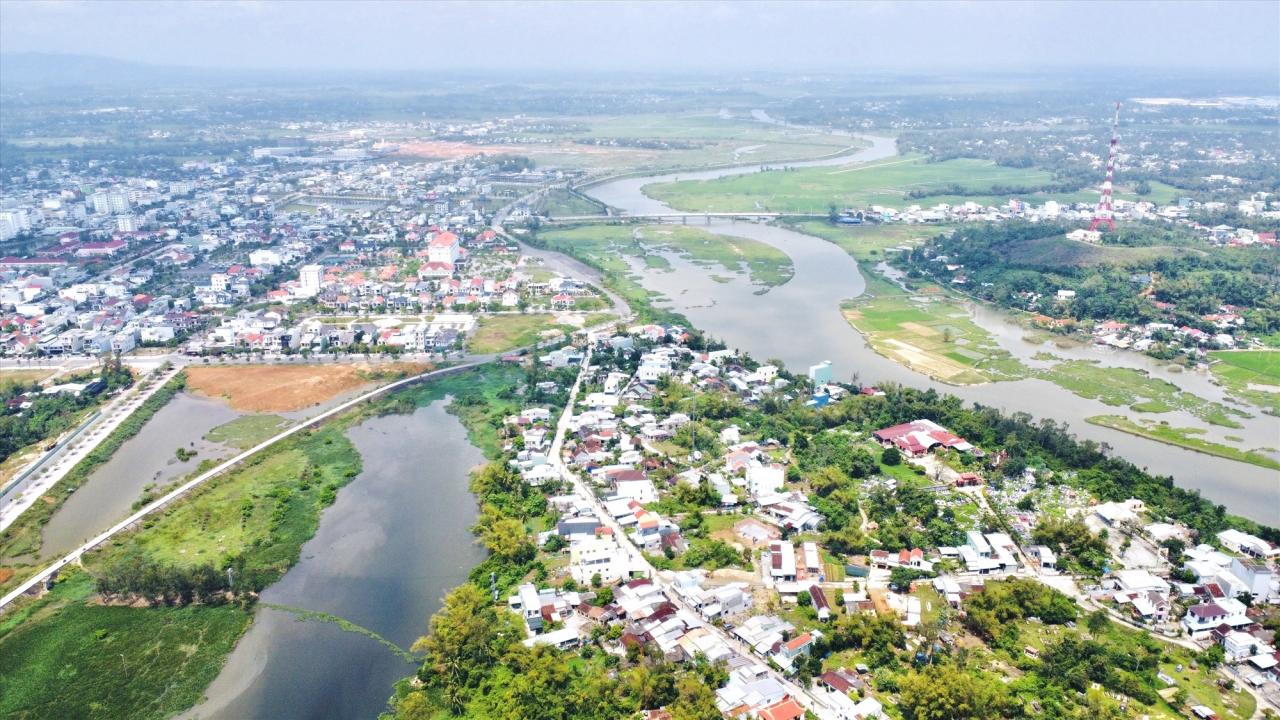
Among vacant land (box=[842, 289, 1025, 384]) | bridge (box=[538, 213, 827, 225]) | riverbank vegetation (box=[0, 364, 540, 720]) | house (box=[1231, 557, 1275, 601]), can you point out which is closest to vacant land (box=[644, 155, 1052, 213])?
bridge (box=[538, 213, 827, 225])

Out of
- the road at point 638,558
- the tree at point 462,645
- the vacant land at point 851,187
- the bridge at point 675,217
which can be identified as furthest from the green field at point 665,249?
the tree at point 462,645

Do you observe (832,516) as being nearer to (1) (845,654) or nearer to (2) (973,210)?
(1) (845,654)

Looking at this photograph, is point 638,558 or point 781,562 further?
point 638,558

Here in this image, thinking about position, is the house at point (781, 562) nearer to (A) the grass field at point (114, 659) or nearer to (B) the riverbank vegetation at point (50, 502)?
(A) the grass field at point (114, 659)

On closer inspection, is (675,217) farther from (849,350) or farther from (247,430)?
(247,430)

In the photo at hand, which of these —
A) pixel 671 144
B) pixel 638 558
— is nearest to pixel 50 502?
pixel 638 558

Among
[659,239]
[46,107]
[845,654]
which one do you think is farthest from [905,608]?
[46,107]
